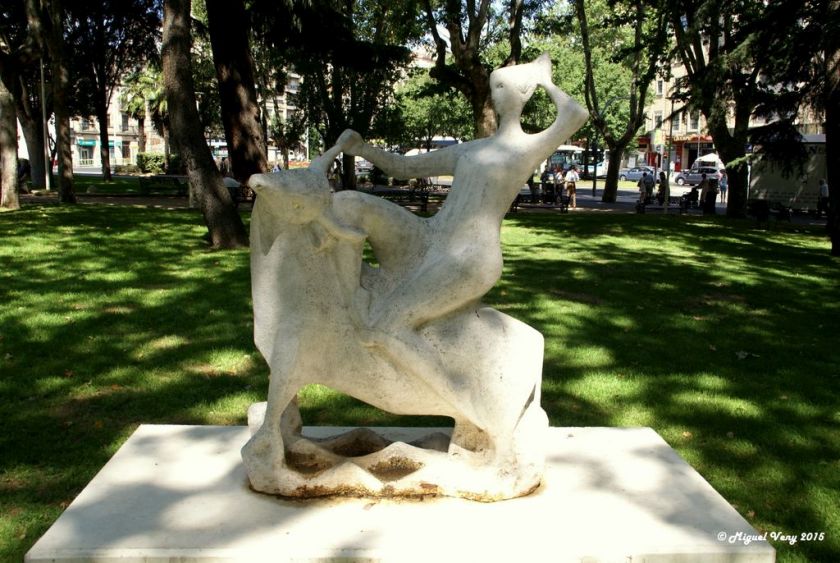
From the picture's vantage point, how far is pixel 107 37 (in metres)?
26.6

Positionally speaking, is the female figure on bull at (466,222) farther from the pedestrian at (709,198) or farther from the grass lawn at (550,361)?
the pedestrian at (709,198)

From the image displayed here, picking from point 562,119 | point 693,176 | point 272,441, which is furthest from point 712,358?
point 693,176

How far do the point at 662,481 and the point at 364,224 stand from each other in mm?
1990

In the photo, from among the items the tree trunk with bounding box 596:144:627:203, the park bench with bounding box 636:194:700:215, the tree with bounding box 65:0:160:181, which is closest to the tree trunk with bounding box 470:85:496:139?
the park bench with bounding box 636:194:700:215

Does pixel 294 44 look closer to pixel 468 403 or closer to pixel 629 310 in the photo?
pixel 629 310

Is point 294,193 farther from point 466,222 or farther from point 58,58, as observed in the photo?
point 58,58

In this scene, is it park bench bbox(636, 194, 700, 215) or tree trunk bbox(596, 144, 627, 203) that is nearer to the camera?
park bench bbox(636, 194, 700, 215)

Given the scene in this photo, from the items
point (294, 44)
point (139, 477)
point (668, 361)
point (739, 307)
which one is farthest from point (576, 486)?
point (294, 44)

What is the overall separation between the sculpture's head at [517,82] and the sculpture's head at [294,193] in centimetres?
Answer: 97

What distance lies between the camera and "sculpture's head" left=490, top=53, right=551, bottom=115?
361 centimetres

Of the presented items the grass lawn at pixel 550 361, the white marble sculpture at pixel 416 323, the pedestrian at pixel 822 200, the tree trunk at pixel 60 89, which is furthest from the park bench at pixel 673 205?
the white marble sculpture at pixel 416 323

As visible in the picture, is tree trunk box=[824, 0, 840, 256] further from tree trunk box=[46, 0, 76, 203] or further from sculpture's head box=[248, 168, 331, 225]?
tree trunk box=[46, 0, 76, 203]

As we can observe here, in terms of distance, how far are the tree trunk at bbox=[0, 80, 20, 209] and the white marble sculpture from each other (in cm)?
1546

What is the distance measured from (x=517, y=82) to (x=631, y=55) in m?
31.5
